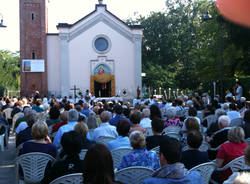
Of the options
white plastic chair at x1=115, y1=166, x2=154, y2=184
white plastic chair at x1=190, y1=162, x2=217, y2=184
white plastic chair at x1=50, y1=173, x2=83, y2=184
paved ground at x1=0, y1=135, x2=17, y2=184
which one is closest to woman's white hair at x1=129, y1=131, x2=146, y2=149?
white plastic chair at x1=115, y1=166, x2=154, y2=184

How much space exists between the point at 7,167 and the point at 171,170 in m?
6.39

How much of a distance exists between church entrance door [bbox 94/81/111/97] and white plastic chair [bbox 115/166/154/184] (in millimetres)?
31135

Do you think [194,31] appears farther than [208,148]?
Yes

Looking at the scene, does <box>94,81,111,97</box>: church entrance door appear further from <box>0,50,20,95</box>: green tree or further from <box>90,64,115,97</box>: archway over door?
<box>0,50,20,95</box>: green tree

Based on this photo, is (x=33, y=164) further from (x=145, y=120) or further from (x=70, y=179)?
(x=145, y=120)

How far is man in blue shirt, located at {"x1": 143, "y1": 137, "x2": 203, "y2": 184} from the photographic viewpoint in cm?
351

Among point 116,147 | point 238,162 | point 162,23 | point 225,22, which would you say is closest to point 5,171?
point 116,147

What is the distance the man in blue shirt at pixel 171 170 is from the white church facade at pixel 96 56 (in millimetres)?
30841

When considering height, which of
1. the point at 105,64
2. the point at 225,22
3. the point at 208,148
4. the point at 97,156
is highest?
the point at 225,22

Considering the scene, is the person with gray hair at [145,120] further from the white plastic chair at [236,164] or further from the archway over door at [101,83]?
the archway over door at [101,83]

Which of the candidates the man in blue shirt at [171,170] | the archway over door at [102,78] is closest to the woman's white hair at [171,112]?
the man in blue shirt at [171,170]

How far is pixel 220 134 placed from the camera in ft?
21.9

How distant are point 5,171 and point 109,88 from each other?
89.4 feet

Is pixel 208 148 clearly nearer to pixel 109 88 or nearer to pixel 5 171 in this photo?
pixel 5 171
